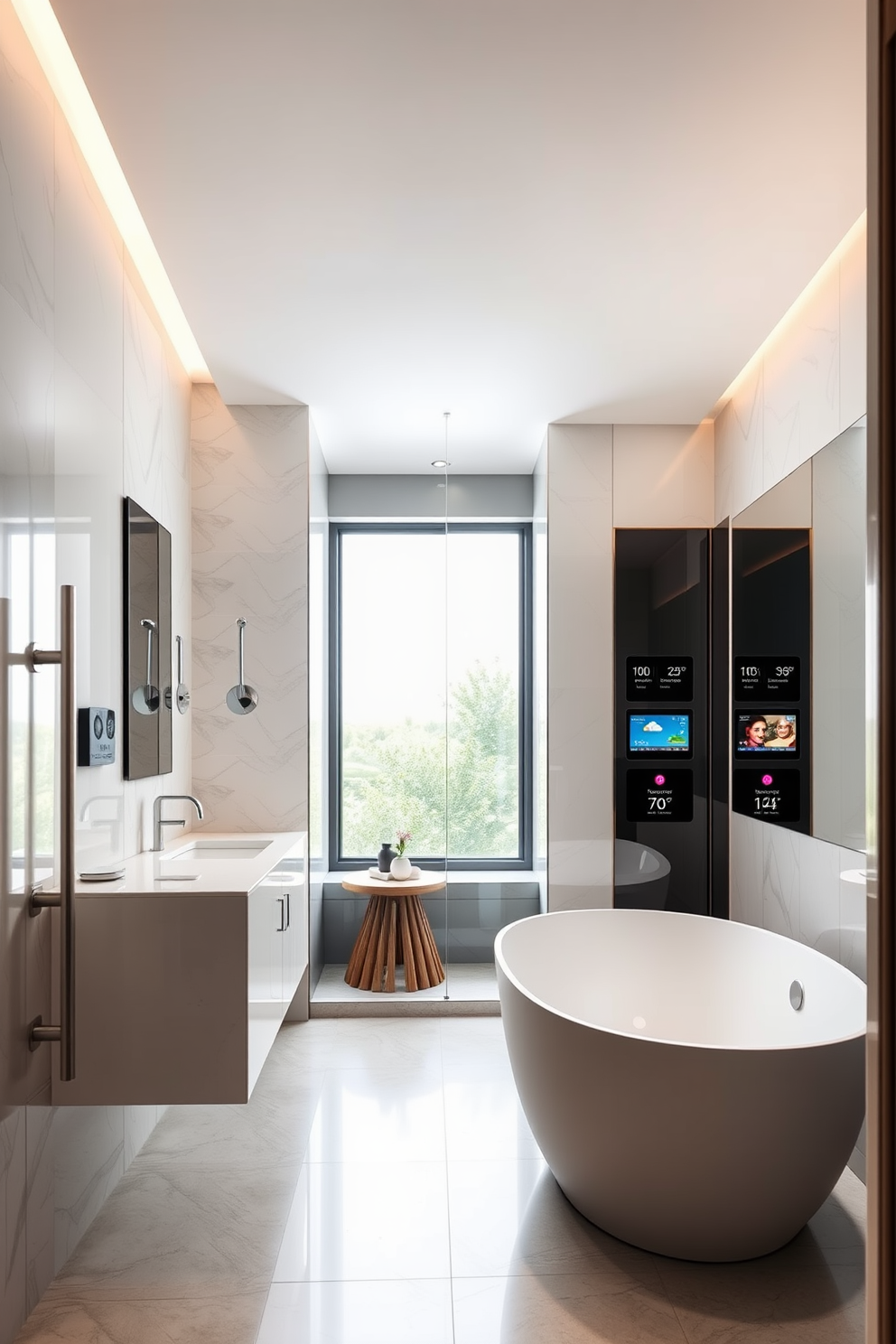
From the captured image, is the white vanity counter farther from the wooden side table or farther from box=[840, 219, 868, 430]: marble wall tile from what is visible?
box=[840, 219, 868, 430]: marble wall tile

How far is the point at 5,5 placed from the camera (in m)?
1.99

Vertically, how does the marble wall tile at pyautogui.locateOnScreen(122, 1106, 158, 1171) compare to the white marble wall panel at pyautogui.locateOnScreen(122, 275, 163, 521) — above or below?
below

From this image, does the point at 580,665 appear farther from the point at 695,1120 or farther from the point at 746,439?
the point at 695,1120

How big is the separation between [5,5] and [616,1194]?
3.03 meters

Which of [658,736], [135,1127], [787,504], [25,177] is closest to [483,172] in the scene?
[25,177]

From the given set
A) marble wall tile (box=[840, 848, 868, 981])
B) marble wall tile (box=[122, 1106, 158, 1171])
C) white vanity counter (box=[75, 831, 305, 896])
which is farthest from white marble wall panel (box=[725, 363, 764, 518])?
marble wall tile (box=[122, 1106, 158, 1171])

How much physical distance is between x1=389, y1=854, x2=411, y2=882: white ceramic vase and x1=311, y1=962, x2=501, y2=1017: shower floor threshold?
17.3 inches

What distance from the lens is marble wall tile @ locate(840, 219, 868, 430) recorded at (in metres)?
2.70

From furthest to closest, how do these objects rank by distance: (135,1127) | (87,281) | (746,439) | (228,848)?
(746,439) < (228,848) < (135,1127) < (87,281)

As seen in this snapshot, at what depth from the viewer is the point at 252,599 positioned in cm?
412

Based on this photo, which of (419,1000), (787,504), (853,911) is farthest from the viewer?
(419,1000)

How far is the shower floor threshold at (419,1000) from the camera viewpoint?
4211 millimetres

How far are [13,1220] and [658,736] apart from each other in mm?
3093

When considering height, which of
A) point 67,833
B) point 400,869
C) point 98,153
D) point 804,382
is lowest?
point 400,869
